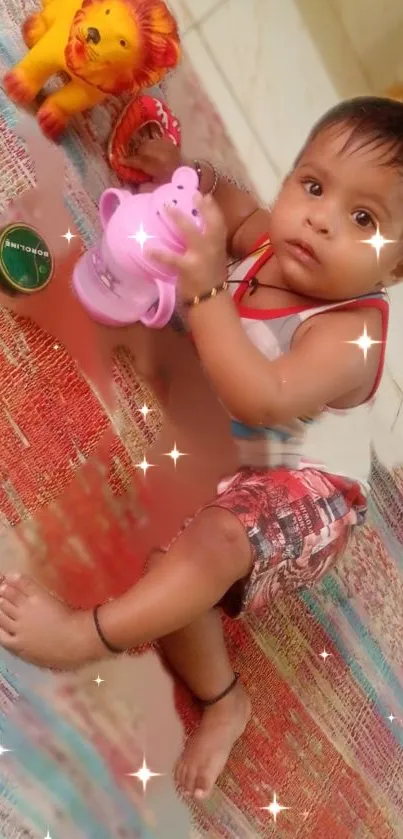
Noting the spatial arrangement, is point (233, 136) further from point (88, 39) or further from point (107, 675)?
point (107, 675)

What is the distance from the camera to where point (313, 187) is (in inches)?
22.3

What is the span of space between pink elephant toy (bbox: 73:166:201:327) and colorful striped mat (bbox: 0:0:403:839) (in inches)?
1.5

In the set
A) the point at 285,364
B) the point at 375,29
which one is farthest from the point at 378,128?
the point at 375,29

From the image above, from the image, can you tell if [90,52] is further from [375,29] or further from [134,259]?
[375,29]

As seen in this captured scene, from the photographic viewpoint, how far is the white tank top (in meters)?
0.58

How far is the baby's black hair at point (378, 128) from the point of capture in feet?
1.74

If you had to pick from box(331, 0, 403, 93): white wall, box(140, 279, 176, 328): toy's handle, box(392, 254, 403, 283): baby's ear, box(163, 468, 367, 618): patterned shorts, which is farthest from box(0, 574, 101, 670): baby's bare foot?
box(331, 0, 403, 93): white wall

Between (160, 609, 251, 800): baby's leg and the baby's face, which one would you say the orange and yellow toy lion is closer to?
the baby's face

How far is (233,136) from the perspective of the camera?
2.53 ft

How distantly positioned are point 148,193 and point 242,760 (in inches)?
17.7

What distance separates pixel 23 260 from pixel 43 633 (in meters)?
0.27

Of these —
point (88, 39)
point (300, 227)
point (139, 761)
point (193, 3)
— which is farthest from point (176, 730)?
point (193, 3)

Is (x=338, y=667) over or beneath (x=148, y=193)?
beneath

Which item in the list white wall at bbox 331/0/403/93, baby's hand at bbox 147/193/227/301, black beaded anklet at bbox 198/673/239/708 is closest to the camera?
baby's hand at bbox 147/193/227/301
